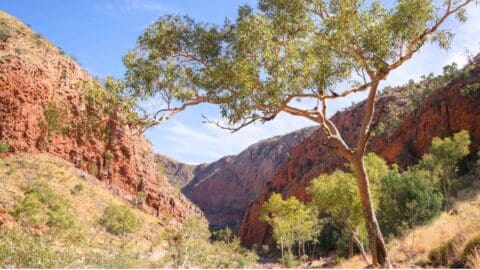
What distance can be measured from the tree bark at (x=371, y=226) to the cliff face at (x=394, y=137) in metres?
21.6

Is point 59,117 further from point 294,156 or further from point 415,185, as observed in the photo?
point 294,156

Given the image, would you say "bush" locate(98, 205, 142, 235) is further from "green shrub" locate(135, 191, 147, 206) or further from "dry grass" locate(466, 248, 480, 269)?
"dry grass" locate(466, 248, 480, 269)

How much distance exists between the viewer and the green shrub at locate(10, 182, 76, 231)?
109 ft

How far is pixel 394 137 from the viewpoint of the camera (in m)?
70.8

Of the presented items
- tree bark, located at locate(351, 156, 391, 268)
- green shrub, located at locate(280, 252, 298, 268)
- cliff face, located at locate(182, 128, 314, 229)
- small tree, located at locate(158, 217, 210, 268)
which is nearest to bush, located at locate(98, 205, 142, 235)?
green shrub, located at locate(280, 252, 298, 268)

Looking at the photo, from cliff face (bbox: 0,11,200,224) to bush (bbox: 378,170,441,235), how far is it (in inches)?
1282

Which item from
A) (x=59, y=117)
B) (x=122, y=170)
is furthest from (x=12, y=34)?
(x=59, y=117)

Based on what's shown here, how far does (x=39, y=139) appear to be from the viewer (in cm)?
5853

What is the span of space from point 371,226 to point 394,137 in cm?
6485

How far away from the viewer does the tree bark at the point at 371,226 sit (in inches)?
409

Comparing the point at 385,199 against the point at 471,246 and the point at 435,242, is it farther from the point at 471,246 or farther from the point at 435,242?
the point at 471,246

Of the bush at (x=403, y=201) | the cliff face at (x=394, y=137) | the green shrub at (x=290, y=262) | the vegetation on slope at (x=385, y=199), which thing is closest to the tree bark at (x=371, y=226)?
the vegetation on slope at (x=385, y=199)

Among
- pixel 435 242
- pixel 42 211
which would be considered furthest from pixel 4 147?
pixel 435 242

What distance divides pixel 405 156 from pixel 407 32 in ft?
188
